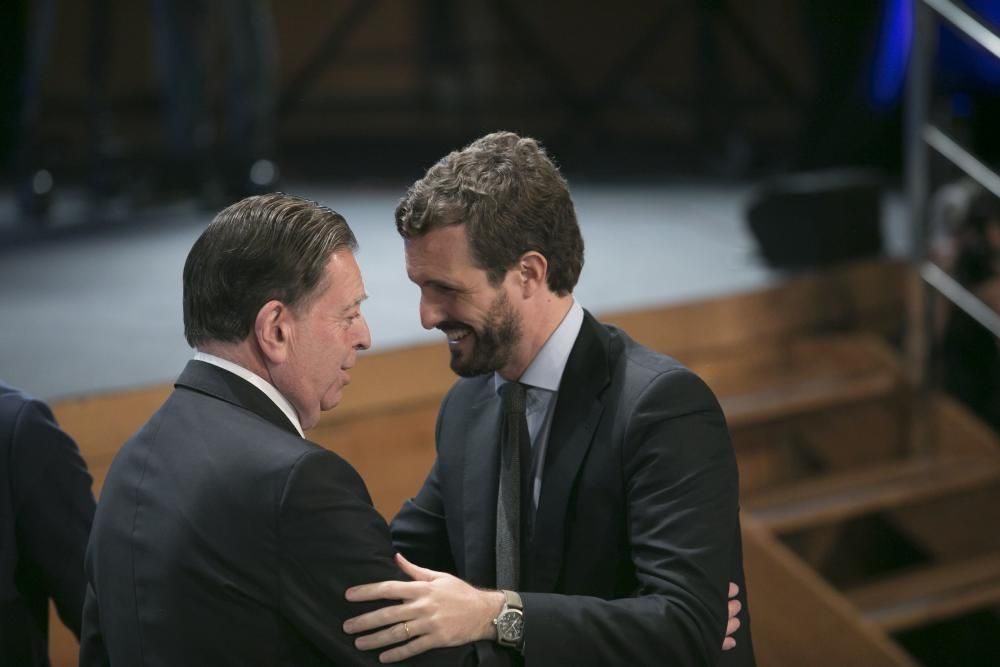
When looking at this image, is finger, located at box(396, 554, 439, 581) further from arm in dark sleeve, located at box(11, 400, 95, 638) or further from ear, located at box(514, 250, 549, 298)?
arm in dark sleeve, located at box(11, 400, 95, 638)

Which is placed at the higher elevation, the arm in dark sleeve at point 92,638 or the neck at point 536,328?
the neck at point 536,328

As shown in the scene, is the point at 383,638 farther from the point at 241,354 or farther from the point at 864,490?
the point at 864,490

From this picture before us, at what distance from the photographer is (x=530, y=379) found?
1.98 metres

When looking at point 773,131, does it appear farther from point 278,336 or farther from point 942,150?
point 278,336

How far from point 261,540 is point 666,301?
257 cm

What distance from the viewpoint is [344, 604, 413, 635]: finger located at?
5.07 feet

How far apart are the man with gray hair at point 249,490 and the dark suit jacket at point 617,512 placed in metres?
0.22

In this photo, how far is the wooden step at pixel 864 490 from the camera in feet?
12.2

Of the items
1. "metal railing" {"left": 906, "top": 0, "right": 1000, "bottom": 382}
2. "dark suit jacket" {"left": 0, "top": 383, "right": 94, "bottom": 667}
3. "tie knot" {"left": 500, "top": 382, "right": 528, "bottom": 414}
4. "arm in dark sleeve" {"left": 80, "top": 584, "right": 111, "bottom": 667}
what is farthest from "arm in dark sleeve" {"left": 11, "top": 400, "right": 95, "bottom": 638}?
"metal railing" {"left": 906, "top": 0, "right": 1000, "bottom": 382}

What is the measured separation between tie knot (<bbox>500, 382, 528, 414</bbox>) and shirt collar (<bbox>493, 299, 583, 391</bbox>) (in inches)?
0.4

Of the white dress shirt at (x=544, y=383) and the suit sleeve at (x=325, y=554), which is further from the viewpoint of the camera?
the white dress shirt at (x=544, y=383)

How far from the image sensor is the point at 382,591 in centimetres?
156

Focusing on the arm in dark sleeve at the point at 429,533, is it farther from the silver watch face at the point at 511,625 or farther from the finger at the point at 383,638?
the finger at the point at 383,638

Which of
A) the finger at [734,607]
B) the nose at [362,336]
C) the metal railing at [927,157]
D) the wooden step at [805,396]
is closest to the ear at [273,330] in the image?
the nose at [362,336]
